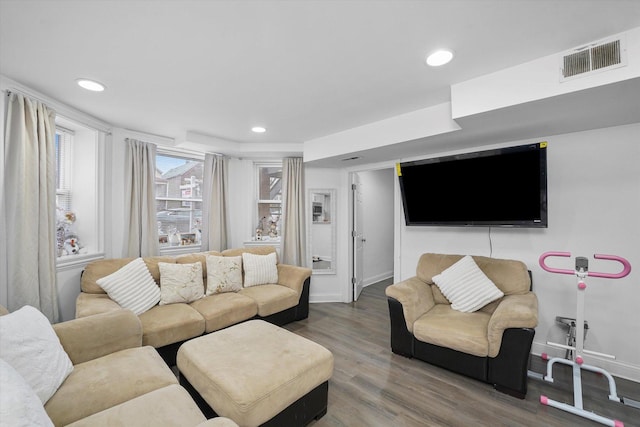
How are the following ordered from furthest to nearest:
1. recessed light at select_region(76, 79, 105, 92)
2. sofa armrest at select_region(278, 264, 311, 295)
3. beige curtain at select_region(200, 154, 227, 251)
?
beige curtain at select_region(200, 154, 227, 251) < sofa armrest at select_region(278, 264, 311, 295) < recessed light at select_region(76, 79, 105, 92)

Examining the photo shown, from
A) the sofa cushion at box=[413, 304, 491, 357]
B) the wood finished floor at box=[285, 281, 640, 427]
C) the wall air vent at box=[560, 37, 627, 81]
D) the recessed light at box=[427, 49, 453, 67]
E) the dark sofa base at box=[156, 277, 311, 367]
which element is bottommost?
the wood finished floor at box=[285, 281, 640, 427]

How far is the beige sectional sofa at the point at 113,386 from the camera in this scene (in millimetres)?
1216

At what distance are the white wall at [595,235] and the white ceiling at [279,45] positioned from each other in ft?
4.22

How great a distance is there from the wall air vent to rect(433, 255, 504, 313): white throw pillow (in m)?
1.75

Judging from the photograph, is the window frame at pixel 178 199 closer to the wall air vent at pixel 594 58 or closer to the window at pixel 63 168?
the window at pixel 63 168

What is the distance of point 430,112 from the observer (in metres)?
2.60

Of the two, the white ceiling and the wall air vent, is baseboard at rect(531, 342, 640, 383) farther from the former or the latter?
the white ceiling

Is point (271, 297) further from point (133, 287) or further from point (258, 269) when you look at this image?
point (133, 287)

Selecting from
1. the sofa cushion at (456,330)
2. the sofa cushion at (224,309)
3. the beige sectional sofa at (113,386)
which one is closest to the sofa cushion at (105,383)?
the beige sectional sofa at (113,386)

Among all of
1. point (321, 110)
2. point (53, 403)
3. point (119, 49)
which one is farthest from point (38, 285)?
point (321, 110)

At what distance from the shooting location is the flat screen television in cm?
249

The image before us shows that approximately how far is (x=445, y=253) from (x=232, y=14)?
3.19m

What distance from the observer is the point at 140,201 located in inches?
133

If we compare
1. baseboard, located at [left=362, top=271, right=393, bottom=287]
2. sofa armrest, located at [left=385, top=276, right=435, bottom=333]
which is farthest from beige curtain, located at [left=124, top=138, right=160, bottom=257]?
baseboard, located at [left=362, top=271, right=393, bottom=287]
